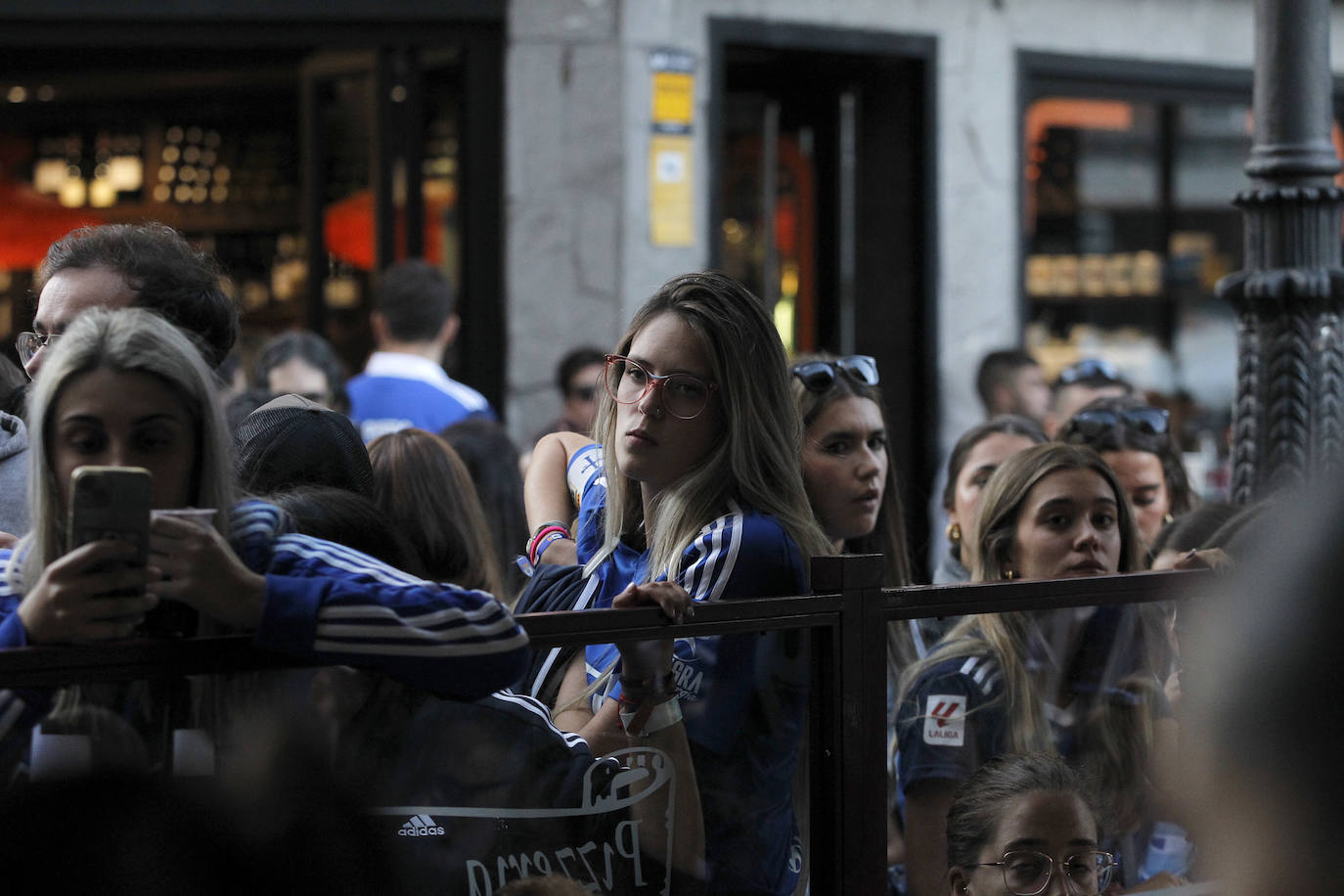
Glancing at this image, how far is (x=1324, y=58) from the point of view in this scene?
4.40 m

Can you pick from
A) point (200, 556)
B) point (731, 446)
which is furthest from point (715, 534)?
point (200, 556)

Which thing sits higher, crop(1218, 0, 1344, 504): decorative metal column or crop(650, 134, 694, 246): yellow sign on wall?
crop(650, 134, 694, 246): yellow sign on wall

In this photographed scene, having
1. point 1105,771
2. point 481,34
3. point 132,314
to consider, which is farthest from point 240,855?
point 481,34

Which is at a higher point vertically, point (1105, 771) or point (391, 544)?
point (391, 544)

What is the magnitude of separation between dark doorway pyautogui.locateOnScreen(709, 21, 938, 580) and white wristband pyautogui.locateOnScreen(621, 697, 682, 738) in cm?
532

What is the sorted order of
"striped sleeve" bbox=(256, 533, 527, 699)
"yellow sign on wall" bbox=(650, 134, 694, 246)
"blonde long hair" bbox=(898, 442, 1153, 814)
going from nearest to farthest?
"striped sleeve" bbox=(256, 533, 527, 699) → "blonde long hair" bbox=(898, 442, 1153, 814) → "yellow sign on wall" bbox=(650, 134, 694, 246)

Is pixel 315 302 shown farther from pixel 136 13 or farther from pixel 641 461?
pixel 641 461

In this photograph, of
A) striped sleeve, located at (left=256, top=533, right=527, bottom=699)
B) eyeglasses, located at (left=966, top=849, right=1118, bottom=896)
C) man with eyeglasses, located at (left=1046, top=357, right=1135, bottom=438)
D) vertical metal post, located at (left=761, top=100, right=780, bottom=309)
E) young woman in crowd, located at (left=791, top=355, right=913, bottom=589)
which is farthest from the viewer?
vertical metal post, located at (left=761, top=100, right=780, bottom=309)

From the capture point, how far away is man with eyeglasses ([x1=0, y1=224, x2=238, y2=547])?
2982 mm

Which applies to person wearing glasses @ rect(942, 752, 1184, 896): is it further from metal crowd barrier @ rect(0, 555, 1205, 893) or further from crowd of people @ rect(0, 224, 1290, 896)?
metal crowd barrier @ rect(0, 555, 1205, 893)

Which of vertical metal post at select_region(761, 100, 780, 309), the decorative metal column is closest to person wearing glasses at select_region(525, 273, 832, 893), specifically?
the decorative metal column

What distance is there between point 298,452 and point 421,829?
1.07 meters

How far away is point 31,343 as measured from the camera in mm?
3109

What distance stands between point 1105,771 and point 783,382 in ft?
3.20
